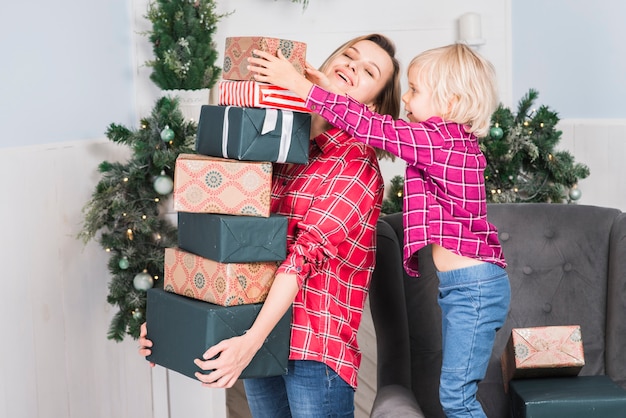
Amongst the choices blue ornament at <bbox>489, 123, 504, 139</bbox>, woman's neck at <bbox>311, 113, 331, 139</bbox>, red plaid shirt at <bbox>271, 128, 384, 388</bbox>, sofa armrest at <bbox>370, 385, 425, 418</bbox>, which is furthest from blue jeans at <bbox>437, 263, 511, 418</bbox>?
blue ornament at <bbox>489, 123, 504, 139</bbox>

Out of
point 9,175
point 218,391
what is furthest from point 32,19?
point 218,391

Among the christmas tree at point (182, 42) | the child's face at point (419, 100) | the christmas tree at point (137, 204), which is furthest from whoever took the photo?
the christmas tree at point (182, 42)

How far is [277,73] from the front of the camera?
5.02 feet

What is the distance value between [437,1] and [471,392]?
1.81 metres

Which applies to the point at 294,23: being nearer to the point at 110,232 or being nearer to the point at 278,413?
the point at 110,232

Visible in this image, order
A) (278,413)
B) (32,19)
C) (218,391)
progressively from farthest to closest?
1. (218,391)
2. (32,19)
3. (278,413)

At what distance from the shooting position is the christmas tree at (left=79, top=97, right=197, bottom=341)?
2.45 metres

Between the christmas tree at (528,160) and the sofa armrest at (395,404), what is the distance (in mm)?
956

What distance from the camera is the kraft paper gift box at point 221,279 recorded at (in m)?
1.53

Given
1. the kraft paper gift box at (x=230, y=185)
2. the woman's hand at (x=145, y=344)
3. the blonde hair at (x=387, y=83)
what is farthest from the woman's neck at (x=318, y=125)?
the woman's hand at (x=145, y=344)

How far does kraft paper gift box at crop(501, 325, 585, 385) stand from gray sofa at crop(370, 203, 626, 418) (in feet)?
0.68

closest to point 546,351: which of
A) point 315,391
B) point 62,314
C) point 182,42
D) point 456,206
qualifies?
point 456,206

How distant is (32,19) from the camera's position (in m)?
2.12

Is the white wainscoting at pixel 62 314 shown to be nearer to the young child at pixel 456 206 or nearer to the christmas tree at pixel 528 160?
the young child at pixel 456 206
